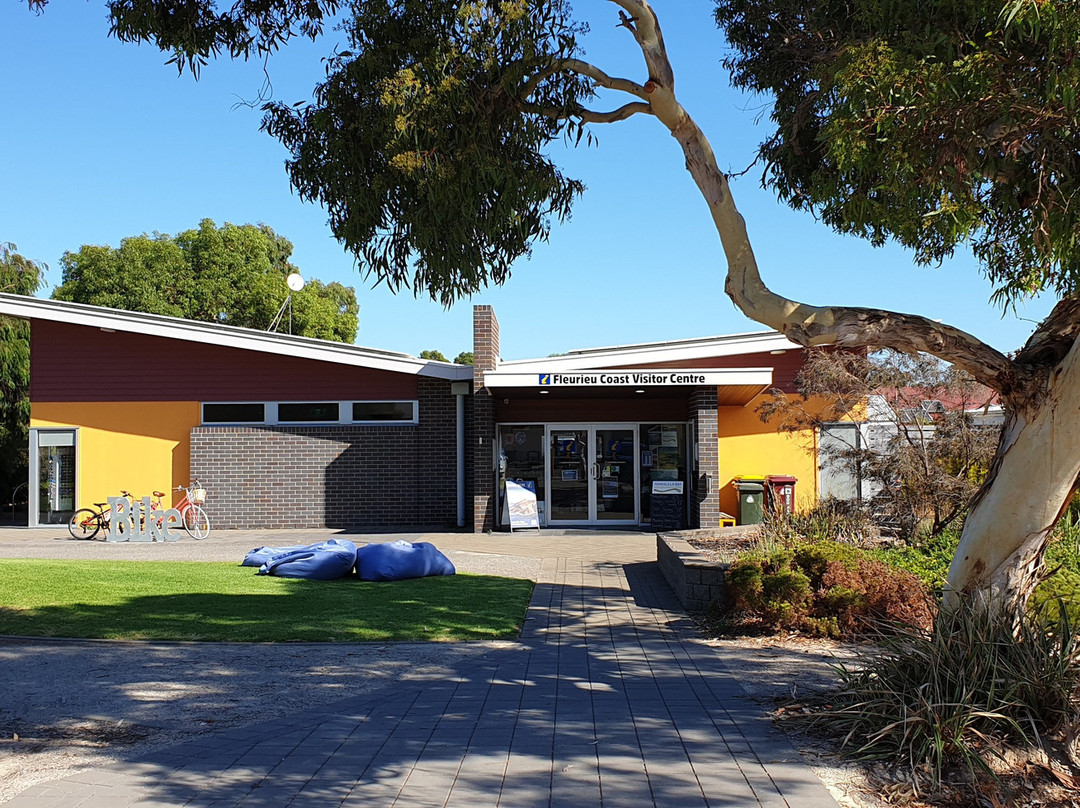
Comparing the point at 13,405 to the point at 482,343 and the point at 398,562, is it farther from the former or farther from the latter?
the point at 398,562

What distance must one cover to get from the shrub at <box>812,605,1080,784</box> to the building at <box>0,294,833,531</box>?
1444 centimetres

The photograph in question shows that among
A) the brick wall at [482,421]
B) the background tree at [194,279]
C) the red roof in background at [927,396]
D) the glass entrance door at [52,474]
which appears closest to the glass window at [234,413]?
the glass entrance door at [52,474]

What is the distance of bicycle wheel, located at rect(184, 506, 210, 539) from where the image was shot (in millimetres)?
18766

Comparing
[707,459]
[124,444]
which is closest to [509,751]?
[707,459]

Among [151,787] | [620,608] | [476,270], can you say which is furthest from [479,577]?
[151,787]

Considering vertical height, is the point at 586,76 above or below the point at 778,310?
above

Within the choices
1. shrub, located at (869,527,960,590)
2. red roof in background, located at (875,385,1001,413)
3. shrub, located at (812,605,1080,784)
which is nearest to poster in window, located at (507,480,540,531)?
red roof in background, located at (875,385,1001,413)

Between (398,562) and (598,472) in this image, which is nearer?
(398,562)

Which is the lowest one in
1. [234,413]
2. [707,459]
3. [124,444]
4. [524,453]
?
[707,459]

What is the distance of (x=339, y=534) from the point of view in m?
19.6

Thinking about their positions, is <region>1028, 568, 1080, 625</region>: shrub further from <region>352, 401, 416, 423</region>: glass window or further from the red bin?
<region>352, 401, 416, 423</region>: glass window

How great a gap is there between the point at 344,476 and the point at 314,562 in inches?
329

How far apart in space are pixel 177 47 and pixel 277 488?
13971mm

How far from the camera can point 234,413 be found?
21594 mm
